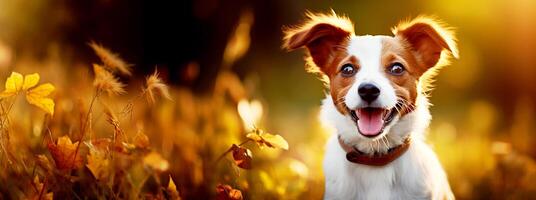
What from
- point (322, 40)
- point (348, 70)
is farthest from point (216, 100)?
point (348, 70)

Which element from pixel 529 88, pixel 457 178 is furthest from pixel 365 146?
pixel 529 88

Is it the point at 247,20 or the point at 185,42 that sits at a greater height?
the point at 185,42

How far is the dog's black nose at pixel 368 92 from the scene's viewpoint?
11.6ft

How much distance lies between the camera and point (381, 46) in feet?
12.5

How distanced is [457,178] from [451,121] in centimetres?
233

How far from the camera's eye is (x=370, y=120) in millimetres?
3680

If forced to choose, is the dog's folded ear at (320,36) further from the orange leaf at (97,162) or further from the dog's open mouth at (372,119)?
the orange leaf at (97,162)

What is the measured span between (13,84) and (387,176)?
165cm

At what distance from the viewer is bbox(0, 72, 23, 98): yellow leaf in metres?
3.20

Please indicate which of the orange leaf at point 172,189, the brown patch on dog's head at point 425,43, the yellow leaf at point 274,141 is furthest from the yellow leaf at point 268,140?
the brown patch on dog's head at point 425,43

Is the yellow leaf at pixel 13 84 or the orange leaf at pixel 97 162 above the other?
the yellow leaf at pixel 13 84

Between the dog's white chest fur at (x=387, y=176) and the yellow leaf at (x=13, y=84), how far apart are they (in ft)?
4.64

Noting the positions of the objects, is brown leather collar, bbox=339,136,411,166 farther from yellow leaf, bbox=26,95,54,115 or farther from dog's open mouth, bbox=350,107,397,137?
yellow leaf, bbox=26,95,54,115

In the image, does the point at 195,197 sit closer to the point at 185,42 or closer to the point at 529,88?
the point at 185,42
